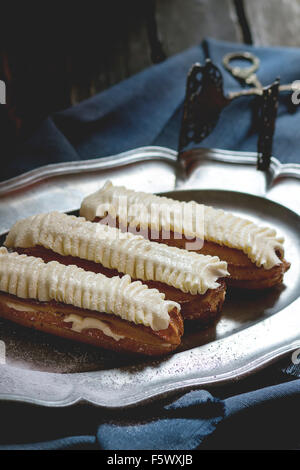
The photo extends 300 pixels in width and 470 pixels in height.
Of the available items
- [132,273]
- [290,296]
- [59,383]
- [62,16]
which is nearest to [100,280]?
[132,273]

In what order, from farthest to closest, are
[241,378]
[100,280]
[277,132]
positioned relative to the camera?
1. [277,132]
2. [100,280]
3. [241,378]

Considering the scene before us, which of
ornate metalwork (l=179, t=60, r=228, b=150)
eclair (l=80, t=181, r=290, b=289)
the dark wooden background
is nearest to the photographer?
eclair (l=80, t=181, r=290, b=289)

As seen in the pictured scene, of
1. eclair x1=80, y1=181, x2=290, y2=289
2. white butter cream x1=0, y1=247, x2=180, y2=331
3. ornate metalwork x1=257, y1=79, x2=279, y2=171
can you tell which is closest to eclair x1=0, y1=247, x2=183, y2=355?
white butter cream x1=0, y1=247, x2=180, y2=331

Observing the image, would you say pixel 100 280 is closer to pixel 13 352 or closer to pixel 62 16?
pixel 13 352

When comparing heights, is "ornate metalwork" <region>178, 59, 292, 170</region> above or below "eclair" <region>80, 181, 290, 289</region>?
above

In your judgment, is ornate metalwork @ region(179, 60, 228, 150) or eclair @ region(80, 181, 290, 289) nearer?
eclair @ region(80, 181, 290, 289)

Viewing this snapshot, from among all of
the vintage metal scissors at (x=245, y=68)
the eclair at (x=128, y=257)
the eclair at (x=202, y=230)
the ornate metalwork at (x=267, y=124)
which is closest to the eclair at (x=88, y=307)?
the eclair at (x=128, y=257)

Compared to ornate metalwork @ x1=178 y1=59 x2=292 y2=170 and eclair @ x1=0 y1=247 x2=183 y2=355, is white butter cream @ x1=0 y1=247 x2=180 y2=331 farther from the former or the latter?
ornate metalwork @ x1=178 y1=59 x2=292 y2=170
